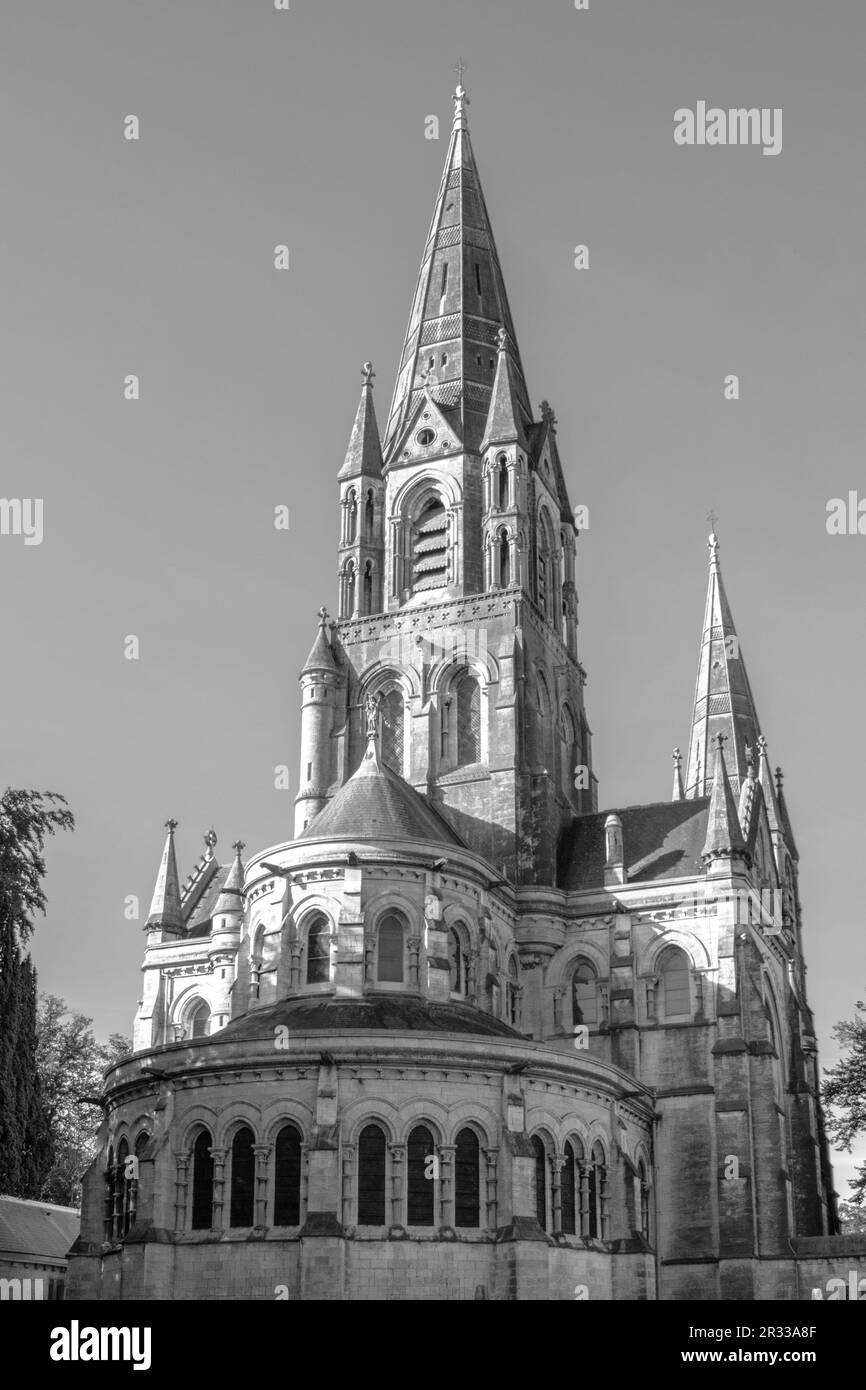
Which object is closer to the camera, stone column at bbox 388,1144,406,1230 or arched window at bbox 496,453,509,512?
stone column at bbox 388,1144,406,1230

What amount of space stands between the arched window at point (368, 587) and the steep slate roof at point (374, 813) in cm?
1115

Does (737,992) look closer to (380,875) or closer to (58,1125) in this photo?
(380,875)

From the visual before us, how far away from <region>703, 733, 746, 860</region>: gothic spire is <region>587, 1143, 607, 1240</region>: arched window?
41.7 ft

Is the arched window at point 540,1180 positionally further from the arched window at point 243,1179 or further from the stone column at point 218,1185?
the stone column at point 218,1185

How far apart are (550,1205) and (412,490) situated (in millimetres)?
31088

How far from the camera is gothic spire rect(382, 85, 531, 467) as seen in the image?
64.8 m

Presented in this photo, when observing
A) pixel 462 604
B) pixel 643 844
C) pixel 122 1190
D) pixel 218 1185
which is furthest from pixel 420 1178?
pixel 462 604

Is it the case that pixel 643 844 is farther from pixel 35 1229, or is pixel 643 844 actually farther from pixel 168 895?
pixel 35 1229

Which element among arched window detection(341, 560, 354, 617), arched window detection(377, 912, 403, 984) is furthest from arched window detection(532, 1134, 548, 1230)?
arched window detection(341, 560, 354, 617)

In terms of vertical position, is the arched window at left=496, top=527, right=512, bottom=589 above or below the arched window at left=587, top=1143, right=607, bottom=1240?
above

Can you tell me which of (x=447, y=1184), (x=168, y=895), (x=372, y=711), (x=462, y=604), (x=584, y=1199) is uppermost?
(x=462, y=604)

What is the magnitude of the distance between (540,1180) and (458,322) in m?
38.1

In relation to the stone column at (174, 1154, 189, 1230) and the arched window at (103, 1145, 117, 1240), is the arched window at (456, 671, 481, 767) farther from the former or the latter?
the stone column at (174, 1154, 189, 1230)

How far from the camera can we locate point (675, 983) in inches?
2076
